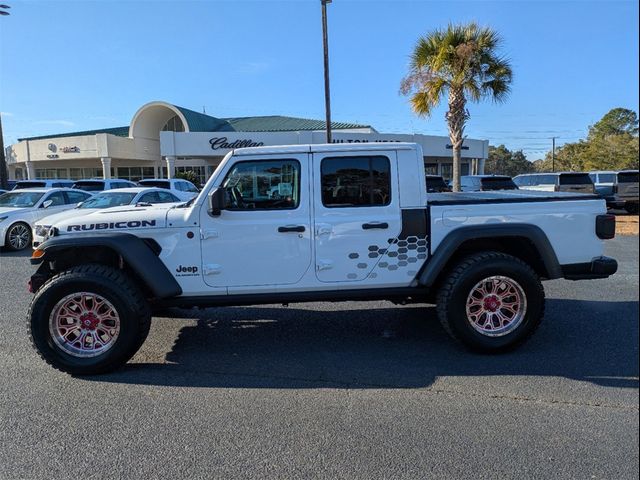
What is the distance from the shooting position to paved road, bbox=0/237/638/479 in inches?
109

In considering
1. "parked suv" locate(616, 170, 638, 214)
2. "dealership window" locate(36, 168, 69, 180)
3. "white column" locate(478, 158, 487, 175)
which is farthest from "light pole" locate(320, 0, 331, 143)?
"dealership window" locate(36, 168, 69, 180)

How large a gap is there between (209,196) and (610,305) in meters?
5.15

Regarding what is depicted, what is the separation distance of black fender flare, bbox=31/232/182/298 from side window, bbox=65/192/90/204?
34.0ft

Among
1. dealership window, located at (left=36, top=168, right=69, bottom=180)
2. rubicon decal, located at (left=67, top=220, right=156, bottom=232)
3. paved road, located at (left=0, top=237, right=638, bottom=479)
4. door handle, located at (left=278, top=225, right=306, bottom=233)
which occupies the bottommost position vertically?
paved road, located at (left=0, top=237, right=638, bottom=479)

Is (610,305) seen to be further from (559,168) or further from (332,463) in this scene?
Answer: (559,168)

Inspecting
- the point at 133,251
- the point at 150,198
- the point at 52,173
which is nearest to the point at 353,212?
the point at 133,251

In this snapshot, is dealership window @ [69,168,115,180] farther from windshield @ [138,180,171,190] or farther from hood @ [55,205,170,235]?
hood @ [55,205,170,235]

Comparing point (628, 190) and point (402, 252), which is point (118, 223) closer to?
point (402, 252)

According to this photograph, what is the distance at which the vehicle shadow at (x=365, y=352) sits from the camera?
3.95 meters

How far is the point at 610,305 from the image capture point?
5.95 metres

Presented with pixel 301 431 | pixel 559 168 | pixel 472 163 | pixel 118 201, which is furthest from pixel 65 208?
pixel 559 168

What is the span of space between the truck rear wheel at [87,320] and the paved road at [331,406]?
0.18 metres

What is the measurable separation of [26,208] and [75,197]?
1.74 m

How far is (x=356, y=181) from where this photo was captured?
14.5 ft
